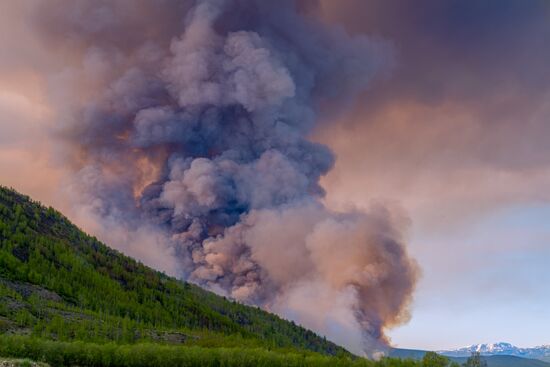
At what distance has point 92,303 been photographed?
149125 mm

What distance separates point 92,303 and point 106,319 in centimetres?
2107

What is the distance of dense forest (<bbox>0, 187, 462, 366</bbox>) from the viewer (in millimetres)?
83000

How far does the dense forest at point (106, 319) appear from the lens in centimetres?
8300

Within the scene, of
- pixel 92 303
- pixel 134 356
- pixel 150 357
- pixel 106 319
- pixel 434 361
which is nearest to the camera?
pixel 134 356

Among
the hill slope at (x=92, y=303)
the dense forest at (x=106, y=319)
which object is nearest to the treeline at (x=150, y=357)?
the dense forest at (x=106, y=319)

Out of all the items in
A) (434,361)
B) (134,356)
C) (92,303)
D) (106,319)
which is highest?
(92,303)

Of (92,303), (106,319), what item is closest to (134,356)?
(106,319)

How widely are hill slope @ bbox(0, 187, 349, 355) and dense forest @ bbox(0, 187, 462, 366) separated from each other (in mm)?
299

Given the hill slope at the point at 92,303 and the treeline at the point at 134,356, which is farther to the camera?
the hill slope at the point at 92,303

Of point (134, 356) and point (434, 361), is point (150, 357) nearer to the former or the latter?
point (134, 356)

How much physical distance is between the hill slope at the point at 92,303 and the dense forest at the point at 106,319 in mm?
299

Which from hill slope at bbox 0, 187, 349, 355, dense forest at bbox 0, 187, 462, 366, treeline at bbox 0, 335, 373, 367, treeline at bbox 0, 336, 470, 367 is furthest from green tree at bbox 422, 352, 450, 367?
hill slope at bbox 0, 187, 349, 355

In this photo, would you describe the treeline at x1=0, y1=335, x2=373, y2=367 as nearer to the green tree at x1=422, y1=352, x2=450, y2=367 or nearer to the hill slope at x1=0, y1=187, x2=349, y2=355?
the green tree at x1=422, y1=352, x2=450, y2=367

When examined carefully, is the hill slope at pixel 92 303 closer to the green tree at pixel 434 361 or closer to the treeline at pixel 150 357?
the treeline at pixel 150 357
